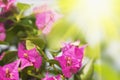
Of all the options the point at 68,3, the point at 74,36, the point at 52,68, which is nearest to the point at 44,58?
the point at 52,68

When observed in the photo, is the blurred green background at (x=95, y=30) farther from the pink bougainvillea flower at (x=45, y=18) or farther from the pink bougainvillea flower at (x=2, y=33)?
the pink bougainvillea flower at (x=2, y=33)

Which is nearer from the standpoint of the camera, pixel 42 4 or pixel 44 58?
pixel 44 58

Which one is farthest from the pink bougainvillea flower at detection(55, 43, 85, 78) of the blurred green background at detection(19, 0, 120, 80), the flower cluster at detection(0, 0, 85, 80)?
the blurred green background at detection(19, 0, 120, 80)

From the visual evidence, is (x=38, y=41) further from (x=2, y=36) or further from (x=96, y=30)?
(x=96, y=30)

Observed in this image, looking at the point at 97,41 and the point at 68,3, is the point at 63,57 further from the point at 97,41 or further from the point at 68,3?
the point at 68,3

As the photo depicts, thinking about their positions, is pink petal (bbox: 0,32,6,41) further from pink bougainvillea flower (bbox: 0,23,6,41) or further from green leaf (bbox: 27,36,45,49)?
green leaf (bbox: 27,36,45,49)
